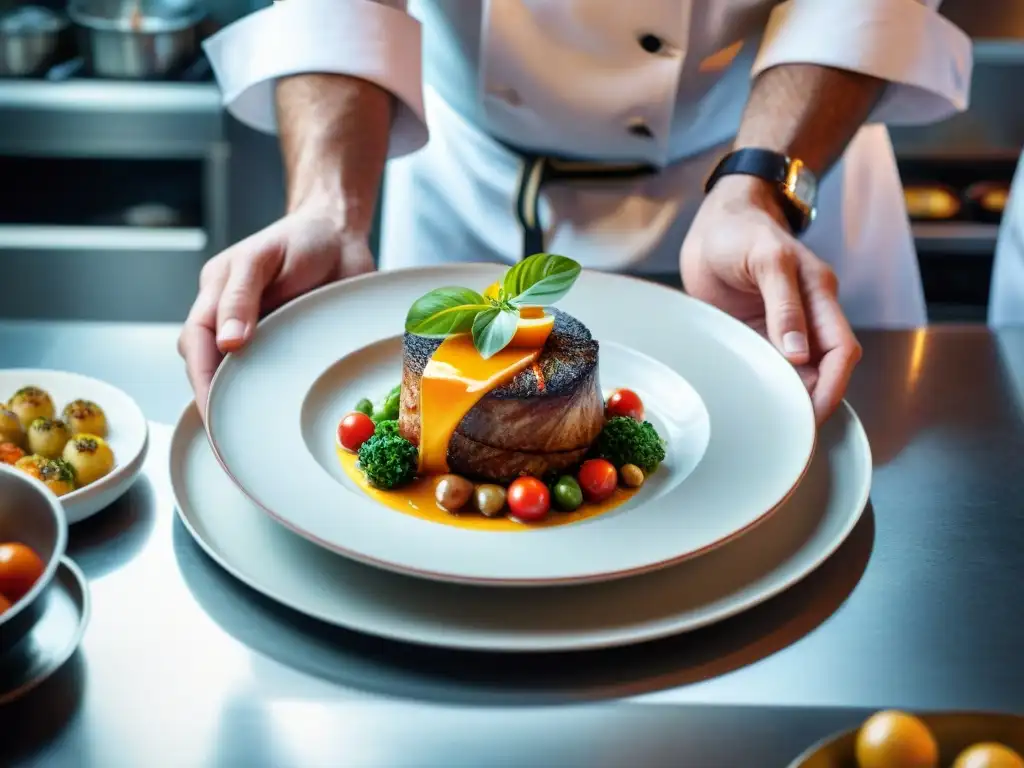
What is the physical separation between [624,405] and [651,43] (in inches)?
26.6

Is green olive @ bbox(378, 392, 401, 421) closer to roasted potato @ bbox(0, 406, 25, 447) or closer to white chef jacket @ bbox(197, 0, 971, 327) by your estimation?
roasted potato @ bbox(0, 406, 25, 447)

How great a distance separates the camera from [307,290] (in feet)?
4.77

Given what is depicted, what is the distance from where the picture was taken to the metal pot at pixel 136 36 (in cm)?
290

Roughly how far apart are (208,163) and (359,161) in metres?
1.52

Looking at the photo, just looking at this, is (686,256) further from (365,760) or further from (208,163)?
(208,163)

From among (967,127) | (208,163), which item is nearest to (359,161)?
(208,163)

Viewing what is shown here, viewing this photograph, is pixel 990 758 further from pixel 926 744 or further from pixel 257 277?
pixel 257 277

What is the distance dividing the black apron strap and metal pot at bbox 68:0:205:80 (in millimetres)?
1452

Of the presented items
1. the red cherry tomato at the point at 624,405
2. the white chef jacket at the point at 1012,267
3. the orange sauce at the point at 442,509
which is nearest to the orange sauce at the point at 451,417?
the orange sauce at the point at 442,509

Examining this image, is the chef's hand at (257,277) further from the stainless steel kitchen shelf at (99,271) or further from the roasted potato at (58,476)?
the stainless steel kitchen shelf at (99,271)

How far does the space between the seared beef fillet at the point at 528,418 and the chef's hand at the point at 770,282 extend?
0.24 m

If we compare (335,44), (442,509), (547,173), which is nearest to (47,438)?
(442,509)

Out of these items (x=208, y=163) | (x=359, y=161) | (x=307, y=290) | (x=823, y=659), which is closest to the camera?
(x=823, y=659)

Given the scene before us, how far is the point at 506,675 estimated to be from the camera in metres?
0.93
